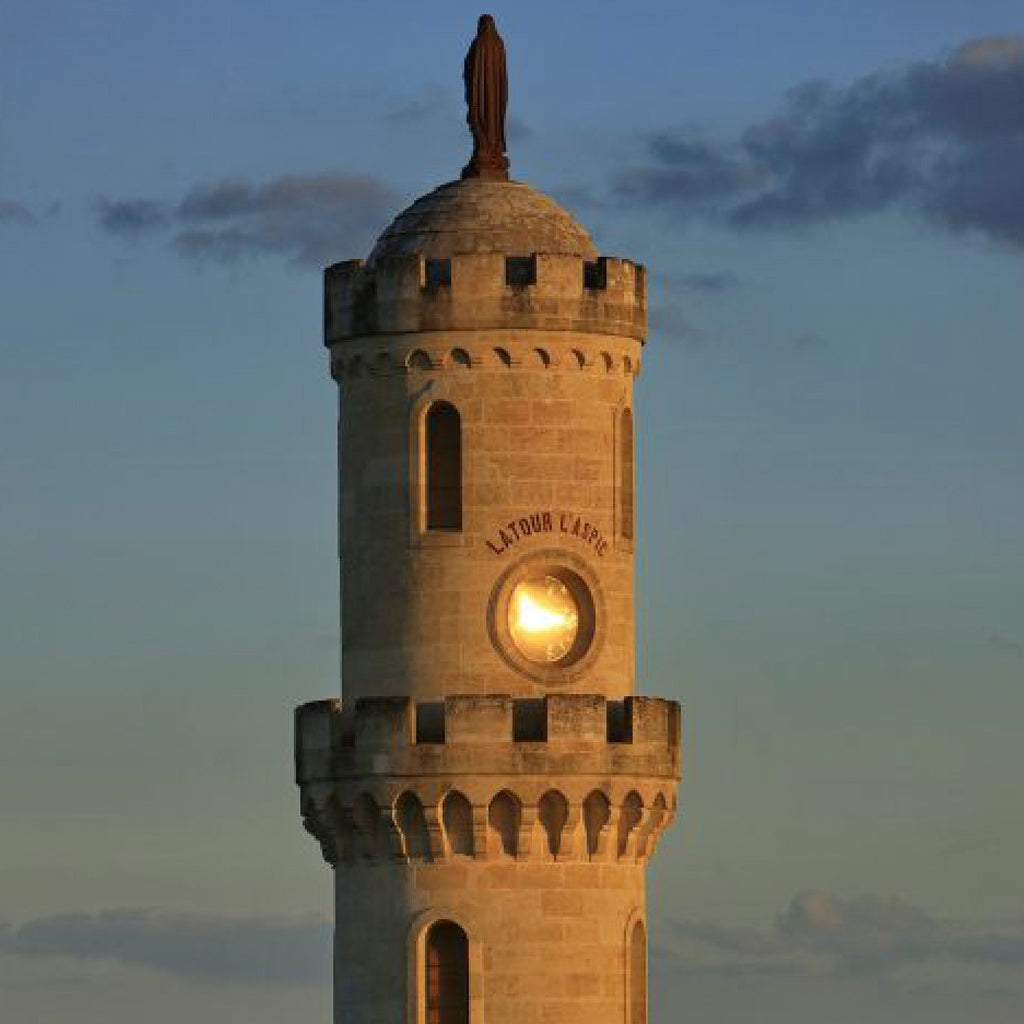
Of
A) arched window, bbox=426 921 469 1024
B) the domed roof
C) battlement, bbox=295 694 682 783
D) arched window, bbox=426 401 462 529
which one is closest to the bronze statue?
the domed roof

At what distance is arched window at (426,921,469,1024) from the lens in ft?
272

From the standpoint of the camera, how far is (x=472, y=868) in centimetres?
8294

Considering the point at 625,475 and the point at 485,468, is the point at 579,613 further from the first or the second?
the point at 485,468

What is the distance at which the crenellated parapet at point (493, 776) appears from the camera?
8262cm

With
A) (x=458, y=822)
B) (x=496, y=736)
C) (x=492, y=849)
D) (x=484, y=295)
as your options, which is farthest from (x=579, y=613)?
(x=484, y=295)

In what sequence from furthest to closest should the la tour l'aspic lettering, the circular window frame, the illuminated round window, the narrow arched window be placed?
the narrow arched window
the illuminated round window
the la tour l'aspic lettering
the circular window frame

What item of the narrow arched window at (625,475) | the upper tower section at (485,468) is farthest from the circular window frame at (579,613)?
the narrow arched window at (625,475)

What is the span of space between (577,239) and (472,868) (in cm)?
1199

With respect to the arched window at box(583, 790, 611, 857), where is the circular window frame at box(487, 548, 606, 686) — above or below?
above

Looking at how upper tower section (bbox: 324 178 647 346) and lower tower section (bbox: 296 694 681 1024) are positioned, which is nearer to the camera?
lower tower section (bbox: 296 694 681 1024)

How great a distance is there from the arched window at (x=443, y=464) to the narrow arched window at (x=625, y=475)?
3153mm

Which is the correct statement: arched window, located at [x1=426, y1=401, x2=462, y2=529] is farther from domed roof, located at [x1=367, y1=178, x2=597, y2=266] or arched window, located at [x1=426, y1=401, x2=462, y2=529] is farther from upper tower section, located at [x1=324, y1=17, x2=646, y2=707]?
domed roof, located at [x1=367, y1=178, x2=597, y2=266]

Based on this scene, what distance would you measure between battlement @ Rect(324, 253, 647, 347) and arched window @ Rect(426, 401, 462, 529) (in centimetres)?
164

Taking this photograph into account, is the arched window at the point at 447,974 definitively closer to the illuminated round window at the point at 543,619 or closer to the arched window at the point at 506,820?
the arched window at the point at 506,820
